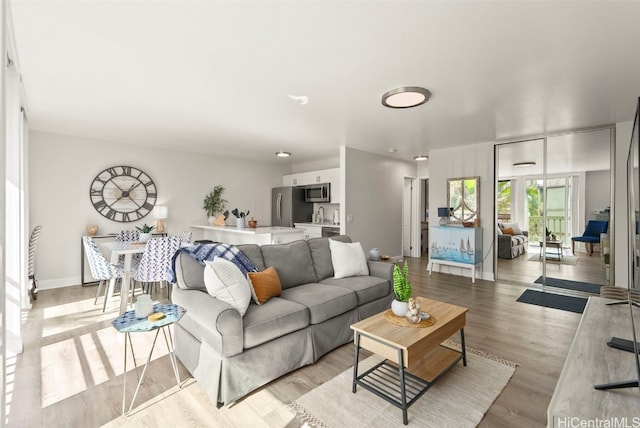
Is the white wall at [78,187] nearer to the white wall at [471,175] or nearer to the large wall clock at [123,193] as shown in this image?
the large wall clock at [123,193]

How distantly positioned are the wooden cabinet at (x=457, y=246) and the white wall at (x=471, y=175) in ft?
0.52

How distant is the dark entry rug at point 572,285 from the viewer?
4.57 m

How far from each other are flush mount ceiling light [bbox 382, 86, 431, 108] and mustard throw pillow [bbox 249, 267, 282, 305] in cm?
206

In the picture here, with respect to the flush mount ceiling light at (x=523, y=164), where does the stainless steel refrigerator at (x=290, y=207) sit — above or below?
below

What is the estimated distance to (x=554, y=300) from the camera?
422 cm

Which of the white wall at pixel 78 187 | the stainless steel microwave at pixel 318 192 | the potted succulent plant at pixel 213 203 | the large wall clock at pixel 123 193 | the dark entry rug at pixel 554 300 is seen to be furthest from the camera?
the stainless steel microwave at pixel 318 192

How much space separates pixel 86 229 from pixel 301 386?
15.9 ft

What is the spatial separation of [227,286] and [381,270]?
189 cm

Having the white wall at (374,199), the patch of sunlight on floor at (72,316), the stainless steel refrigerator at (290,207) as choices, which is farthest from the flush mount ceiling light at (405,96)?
the stainless steel refrigerator at (290,207)

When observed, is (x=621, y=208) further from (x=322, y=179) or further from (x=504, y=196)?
(x=322, y=179)

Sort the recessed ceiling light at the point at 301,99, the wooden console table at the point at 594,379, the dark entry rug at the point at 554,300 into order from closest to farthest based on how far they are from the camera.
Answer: the wooden console table at the point at 594,379
the recessed ceiling light at the point at 301,99
the dark entry rug at the point at 554,300

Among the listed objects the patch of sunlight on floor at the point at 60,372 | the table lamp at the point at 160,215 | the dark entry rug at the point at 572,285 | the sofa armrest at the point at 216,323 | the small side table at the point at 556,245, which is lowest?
the patch of sunlight on floor at the point at 60,372

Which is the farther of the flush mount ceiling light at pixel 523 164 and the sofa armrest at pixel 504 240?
the sofa armrest at pixel 504 240

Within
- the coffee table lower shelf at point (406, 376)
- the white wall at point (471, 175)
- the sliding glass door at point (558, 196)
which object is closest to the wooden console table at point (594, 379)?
the coffee table lower shelf at point (406, 376)
